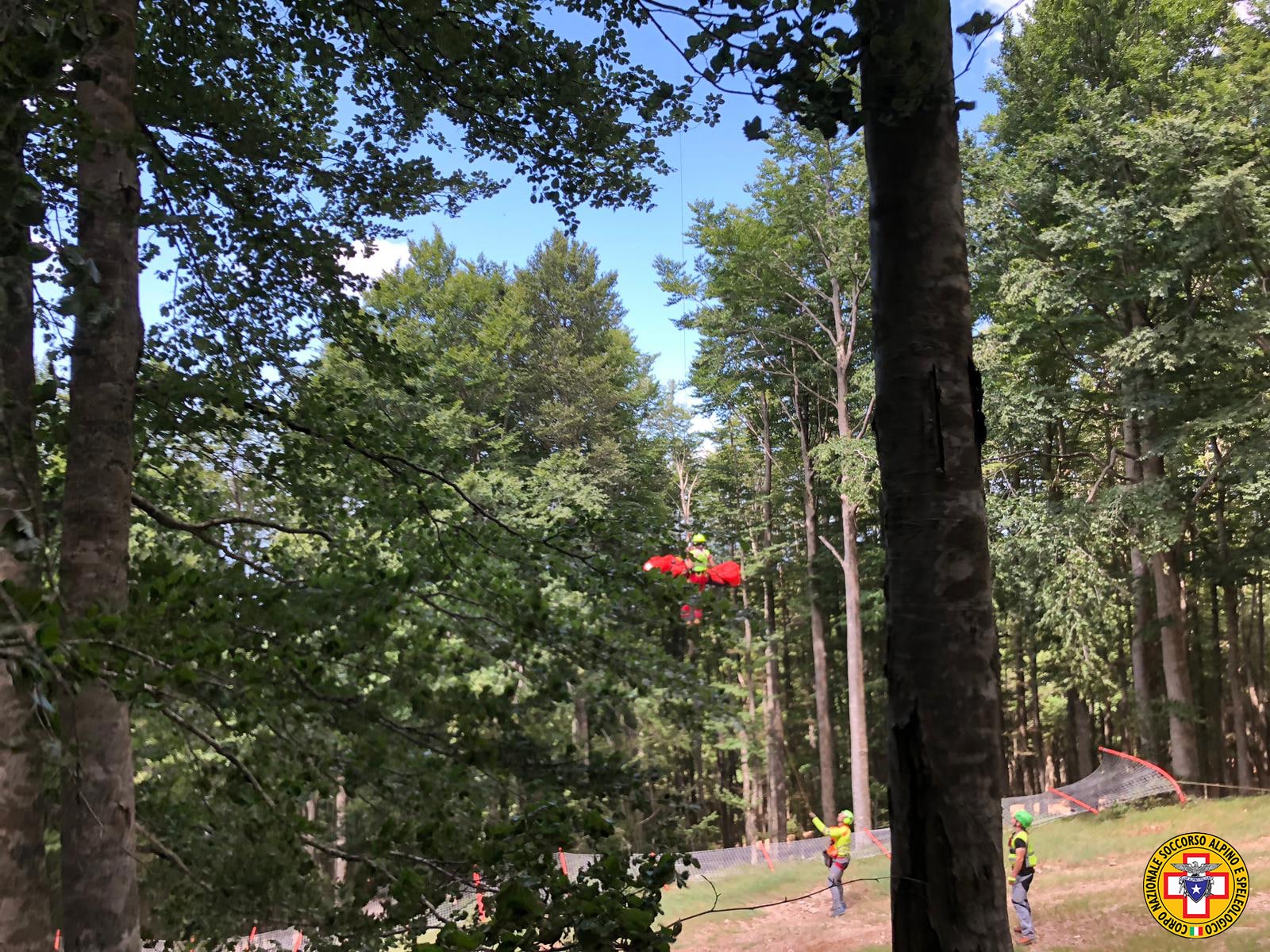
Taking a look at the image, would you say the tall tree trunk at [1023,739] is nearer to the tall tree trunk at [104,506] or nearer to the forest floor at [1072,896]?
the forest floor at [1072,896]

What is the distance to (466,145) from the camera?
3766 mm

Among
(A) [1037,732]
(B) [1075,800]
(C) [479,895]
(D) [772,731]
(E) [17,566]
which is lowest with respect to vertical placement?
(A) [1037,732]

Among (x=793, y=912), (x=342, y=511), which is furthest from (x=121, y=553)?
(x=793, y=912)

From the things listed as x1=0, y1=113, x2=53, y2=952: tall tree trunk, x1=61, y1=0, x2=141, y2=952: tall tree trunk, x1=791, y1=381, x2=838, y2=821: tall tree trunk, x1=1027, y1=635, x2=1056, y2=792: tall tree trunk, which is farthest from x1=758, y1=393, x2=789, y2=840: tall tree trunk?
x1=0, y1=113, x2=53, y2=952: tall tree trunk

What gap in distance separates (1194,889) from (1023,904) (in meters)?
1.39

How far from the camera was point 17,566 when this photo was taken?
1.58 metres

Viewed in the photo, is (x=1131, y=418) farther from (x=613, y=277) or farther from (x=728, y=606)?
(x=613, y=277)

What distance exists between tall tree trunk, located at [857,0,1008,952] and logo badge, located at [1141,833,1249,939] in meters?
6.73

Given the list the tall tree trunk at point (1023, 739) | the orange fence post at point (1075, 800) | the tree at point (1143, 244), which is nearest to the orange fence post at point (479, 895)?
the tree at point (1143, 244)

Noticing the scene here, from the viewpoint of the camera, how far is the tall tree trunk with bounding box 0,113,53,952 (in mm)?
1193

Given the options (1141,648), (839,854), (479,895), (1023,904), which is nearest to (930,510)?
(479,895)

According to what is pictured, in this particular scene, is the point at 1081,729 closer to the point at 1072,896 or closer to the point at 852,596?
the point at 852,596

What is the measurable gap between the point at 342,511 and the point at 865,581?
15451 mm

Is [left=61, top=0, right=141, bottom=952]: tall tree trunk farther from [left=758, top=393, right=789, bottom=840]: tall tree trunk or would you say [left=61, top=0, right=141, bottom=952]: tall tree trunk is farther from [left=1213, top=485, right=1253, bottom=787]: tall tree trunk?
[left=1213, top=485, right=1253, bottom=787]: tall tree trunk
